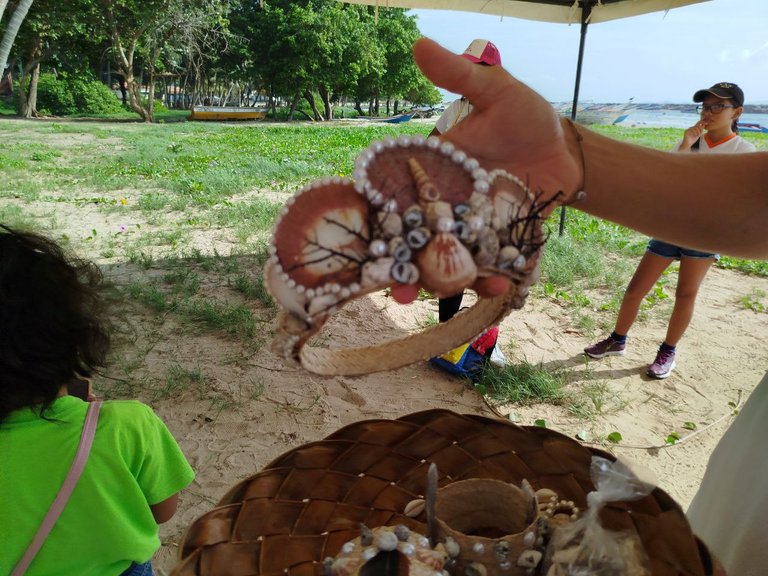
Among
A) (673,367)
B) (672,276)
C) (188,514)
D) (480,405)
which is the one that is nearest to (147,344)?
(188,514)

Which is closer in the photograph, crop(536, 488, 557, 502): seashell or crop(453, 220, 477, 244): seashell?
crop(453, 220, 477, 244): seashell

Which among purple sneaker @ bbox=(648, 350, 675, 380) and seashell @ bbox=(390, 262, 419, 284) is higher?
seashell @ bbox=(390, 262, 419, 284)

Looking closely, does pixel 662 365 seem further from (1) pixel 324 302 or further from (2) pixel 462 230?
(1) pixel 324 302

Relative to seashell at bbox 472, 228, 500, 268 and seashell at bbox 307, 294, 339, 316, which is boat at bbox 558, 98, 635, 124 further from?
seashell at bbox 307, 294, 339, 316

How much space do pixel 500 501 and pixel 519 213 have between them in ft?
2.50

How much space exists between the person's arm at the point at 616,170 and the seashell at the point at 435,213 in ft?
0.91

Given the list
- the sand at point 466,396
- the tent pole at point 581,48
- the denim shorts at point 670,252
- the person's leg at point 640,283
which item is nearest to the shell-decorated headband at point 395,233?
the sand at point 466,396

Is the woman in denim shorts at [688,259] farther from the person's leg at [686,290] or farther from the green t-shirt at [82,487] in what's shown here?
the green t-shirt at [82,487]

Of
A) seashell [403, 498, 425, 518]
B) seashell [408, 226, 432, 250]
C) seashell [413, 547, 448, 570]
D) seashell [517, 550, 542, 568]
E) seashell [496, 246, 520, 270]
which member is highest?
seashell [408, 226, 432, 250]

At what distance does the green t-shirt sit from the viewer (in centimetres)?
129

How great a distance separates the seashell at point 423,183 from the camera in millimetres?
890

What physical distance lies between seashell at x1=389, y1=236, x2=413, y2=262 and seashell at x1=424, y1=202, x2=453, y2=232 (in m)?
0.05

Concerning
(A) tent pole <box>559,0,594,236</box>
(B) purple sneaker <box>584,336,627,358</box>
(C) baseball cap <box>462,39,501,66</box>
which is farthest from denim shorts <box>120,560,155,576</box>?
(A) tent pole <box>559,0,594,236</box>

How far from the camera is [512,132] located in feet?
3.72
